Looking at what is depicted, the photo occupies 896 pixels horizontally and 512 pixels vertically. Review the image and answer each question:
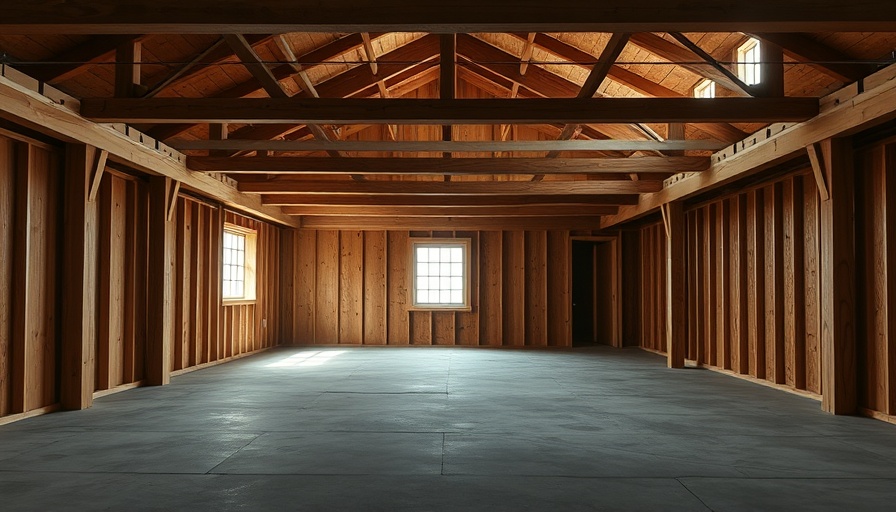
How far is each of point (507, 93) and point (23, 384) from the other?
9.03 m

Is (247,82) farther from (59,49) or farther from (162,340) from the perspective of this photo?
(162,340)

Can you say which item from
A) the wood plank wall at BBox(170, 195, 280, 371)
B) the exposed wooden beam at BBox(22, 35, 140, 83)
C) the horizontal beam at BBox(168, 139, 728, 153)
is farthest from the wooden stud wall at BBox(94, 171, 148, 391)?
the exposed wooden beam at BBox(22, 35, 140, 83)

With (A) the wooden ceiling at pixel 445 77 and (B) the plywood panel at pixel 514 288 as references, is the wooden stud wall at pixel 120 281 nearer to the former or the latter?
(A) the wooden ceiling at pixel 445 77

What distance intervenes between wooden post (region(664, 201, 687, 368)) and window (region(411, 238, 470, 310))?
217 inches

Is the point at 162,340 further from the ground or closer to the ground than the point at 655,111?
closer to the ground

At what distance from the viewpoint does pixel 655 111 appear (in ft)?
21.1

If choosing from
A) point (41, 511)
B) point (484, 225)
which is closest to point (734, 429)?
point (41, 511)

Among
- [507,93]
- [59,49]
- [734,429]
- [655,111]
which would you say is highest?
[507,93]

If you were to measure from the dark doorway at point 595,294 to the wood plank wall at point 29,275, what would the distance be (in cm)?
1122

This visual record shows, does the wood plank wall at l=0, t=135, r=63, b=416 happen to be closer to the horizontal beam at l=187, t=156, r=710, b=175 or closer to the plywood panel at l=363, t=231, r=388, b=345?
the horizontal beam at l=187, t=156, r=710, b=175

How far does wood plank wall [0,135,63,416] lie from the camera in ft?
19.9

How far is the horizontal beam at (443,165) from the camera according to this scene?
8.94 meters

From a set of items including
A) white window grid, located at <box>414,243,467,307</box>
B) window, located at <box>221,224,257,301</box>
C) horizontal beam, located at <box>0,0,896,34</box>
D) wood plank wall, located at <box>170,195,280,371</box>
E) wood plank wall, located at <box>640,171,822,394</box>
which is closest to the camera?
horizontal beam, located at <box>0,0,896,34</box>

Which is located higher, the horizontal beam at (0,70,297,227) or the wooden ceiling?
the wooden ceiling
